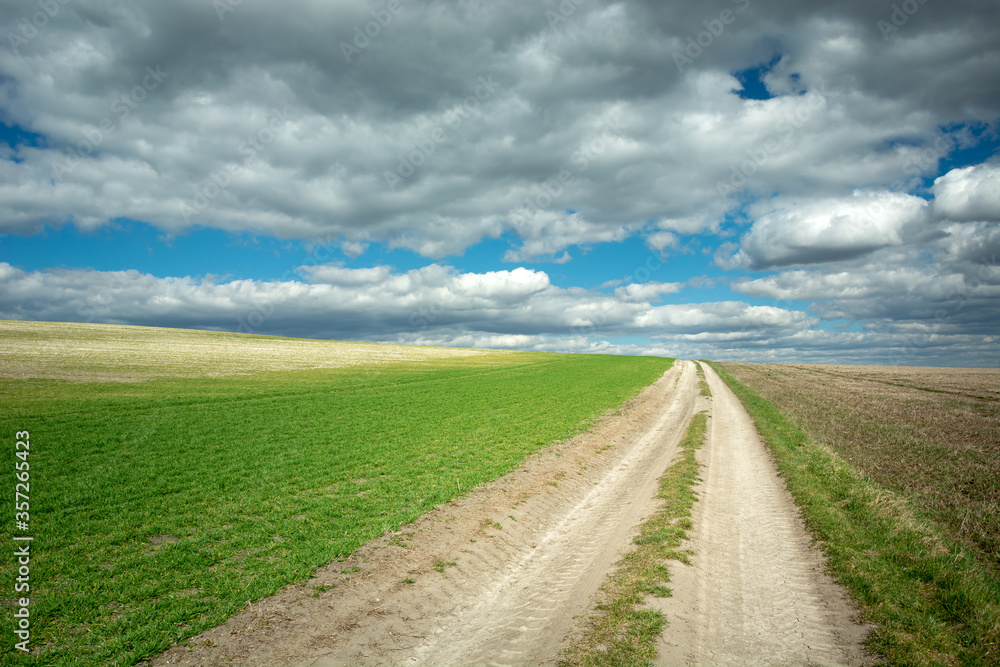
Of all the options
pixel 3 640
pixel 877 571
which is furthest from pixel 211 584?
pixel 877 571

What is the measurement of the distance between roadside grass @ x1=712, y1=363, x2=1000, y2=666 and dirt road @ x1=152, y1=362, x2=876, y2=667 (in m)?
0.48

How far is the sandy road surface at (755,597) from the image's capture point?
269 inches

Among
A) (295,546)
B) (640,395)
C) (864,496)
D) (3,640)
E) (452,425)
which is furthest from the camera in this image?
(640,395)

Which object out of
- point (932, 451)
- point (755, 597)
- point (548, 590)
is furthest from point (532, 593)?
point (932, 451)

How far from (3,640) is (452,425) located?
19385 mm

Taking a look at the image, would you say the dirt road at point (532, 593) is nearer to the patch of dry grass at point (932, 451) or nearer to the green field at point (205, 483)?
the green field at point (205, 483)

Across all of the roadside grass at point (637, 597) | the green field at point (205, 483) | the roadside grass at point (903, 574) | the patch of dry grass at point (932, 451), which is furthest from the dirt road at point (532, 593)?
the patch of dry grass at point (932, 451)

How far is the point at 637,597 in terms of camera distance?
26.9 ft

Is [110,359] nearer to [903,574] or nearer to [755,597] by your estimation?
[755,597]

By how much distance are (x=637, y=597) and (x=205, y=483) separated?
540 inches

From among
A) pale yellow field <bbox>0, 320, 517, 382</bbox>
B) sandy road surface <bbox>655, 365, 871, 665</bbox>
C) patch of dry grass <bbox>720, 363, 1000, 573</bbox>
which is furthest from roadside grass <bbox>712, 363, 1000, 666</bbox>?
pale yellow field <bbox>0, 320, 517, 382</bbox>

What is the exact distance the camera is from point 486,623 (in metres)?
8.02

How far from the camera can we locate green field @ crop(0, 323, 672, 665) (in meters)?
7.95

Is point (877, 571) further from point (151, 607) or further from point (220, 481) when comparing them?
point (220, 481)
